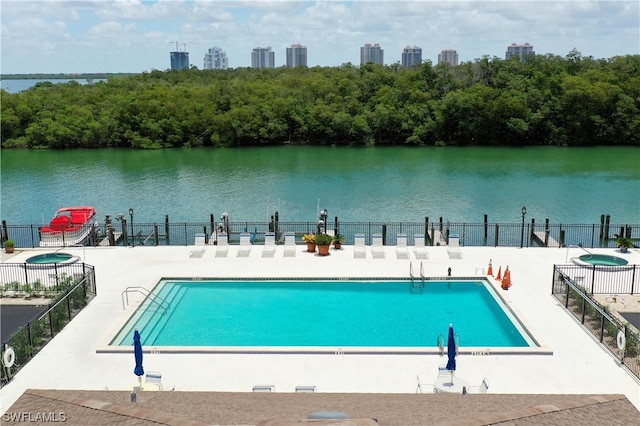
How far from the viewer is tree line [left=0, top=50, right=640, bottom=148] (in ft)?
229

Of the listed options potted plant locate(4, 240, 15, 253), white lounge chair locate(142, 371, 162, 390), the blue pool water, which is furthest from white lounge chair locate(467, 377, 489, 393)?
potted plant locate(4, 240, 15, 253)

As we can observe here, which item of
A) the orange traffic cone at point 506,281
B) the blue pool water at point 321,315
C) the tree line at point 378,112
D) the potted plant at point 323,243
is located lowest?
the blue pool water at point 321,315

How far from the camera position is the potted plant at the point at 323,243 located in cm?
2173

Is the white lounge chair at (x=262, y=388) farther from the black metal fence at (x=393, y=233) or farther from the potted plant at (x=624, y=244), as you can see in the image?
the potted plant at (x=624, y=244)

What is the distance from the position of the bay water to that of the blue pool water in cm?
1391

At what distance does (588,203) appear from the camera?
3719cm

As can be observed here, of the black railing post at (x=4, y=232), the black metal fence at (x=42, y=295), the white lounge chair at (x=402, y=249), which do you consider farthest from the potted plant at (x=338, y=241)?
the black railing post at (x=4, y=232)

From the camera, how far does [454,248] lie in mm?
22031

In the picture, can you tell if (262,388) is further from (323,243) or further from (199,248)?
(199,248)

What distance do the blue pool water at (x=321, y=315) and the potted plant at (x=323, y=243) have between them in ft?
9.12

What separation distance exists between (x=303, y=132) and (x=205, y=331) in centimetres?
5828

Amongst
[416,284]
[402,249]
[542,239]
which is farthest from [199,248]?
[542,239]

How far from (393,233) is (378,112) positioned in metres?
43.9

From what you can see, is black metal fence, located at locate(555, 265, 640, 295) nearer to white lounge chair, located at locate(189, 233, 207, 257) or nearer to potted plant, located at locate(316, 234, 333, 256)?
potted plant, located at locate(316, 234, 333, 256)
